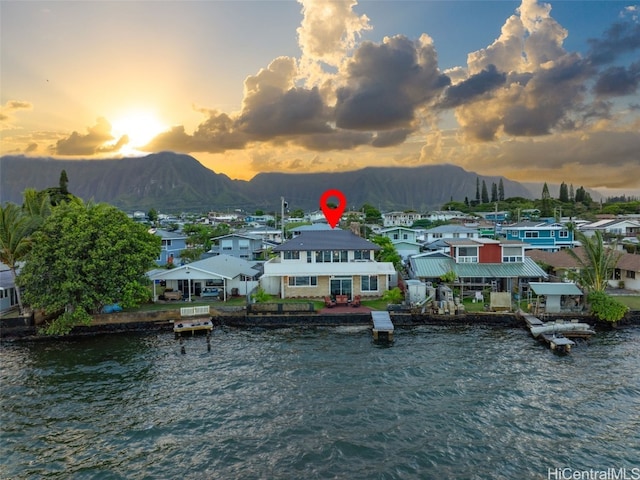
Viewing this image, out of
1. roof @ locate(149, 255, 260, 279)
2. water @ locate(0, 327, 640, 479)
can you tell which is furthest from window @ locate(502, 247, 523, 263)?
roof @ locate(149, 255, 260, 279)

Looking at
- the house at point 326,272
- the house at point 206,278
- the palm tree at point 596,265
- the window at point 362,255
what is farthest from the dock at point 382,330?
the palm tree at point 596,265

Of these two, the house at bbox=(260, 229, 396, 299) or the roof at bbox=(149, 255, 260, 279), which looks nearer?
the roof at bbox=(149, 255, 260, 279)

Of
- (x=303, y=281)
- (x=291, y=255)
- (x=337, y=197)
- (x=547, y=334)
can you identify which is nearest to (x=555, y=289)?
(x=547, y=334)

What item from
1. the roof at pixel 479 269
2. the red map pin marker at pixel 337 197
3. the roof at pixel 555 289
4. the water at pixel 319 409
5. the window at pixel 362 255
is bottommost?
the water at pixel 319 409

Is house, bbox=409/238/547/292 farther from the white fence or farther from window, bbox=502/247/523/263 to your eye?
the white fence

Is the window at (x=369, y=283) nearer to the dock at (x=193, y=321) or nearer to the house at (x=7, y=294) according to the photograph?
the dock at (x=193, y=321)

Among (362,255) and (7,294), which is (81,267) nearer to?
(7,294)
